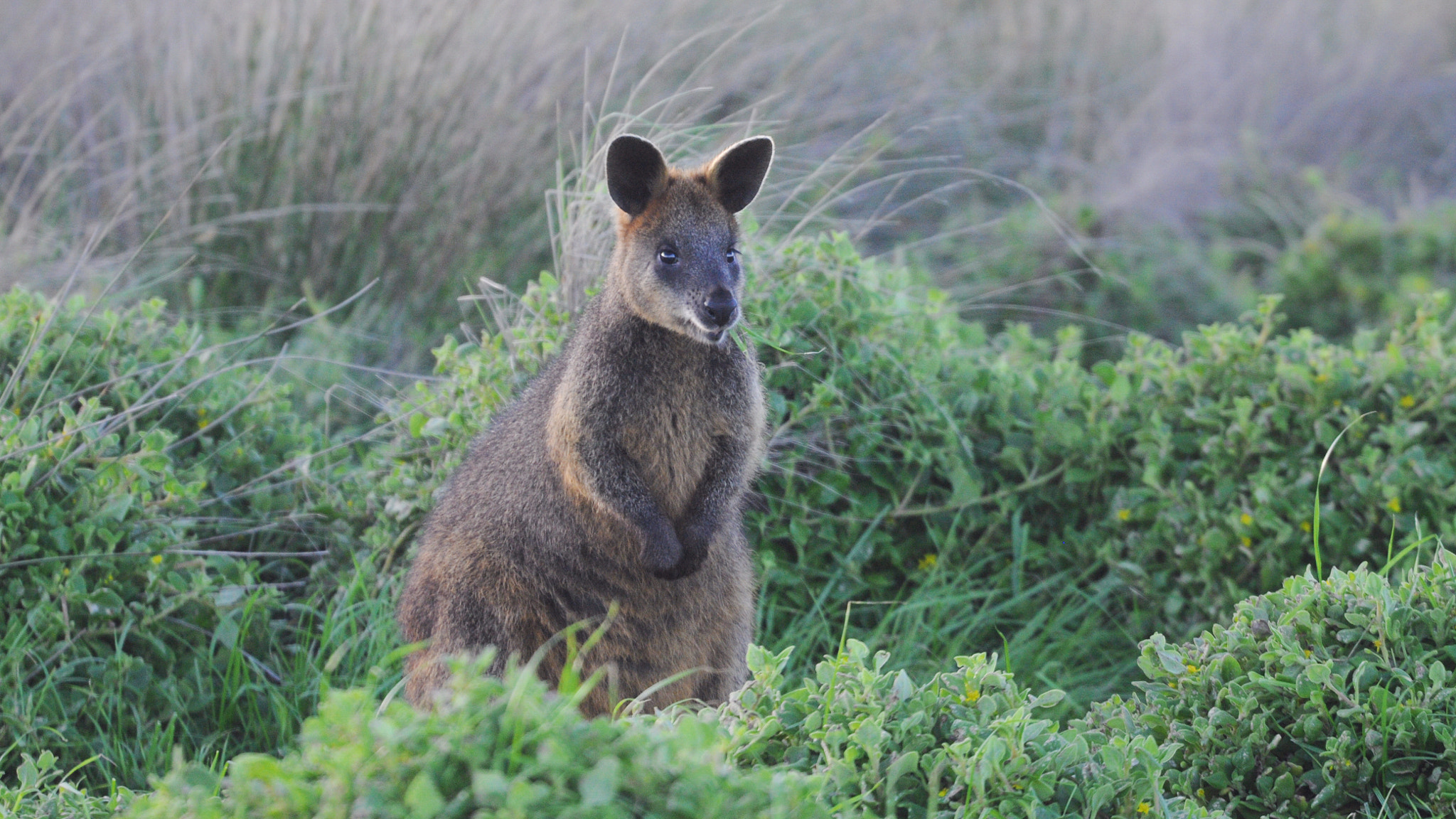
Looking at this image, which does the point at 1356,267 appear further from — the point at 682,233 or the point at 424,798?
the point at 424,798

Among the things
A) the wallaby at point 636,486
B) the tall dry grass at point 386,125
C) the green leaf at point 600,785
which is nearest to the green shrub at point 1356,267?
the tall dry grass at point 386,125

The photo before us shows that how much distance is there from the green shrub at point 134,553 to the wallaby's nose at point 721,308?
1376 millimetres

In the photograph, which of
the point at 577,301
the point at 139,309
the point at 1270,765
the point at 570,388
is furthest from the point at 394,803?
the point at 139,309

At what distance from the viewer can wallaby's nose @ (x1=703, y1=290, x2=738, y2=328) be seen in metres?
3.42

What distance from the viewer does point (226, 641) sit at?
13.0 ft

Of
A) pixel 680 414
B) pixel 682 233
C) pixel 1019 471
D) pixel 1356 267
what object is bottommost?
pixel 1356 267

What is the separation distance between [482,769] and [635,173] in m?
2.02

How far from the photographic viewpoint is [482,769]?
2.01m

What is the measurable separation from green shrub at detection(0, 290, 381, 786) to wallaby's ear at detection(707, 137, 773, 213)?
54.2 inches

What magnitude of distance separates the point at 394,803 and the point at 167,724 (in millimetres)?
2361

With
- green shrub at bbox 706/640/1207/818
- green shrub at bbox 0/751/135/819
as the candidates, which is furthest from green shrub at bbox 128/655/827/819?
green shrub at bbox 0/751/135/819

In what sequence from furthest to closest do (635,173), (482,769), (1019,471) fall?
(1019,471)
(635,173)
(482,769)

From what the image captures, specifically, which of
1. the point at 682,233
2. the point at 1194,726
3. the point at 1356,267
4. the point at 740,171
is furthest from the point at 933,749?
the point at 1356,267

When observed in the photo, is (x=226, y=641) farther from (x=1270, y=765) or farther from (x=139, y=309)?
(x=1270, y=765)
